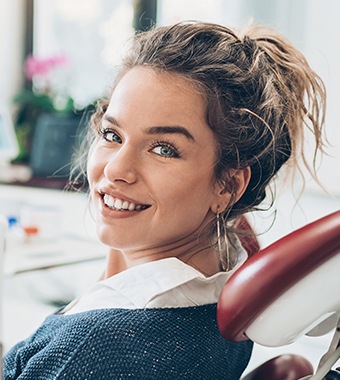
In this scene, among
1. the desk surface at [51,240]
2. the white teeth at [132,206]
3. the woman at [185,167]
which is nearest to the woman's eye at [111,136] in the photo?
the woman at [185,167]

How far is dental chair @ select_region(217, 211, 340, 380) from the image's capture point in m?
0.63

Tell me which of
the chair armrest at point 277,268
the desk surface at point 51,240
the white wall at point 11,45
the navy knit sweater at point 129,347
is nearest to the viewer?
the chair armrest at point 277,268

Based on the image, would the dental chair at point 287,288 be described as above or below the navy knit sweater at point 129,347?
above

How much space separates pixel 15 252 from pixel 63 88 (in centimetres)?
154

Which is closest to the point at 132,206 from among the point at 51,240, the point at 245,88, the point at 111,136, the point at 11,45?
the point at 111,136

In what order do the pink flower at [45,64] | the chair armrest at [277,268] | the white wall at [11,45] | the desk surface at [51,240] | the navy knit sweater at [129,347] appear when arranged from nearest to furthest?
the chair armrest at [277,268]
the navy knit sweater at [129,347]
the desk surface at [51,240]
the pink flower at [45,64]
the white wall at [11,45]

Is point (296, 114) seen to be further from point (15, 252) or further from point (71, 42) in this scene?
point (71, 42)

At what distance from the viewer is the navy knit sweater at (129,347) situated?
2.61 ft

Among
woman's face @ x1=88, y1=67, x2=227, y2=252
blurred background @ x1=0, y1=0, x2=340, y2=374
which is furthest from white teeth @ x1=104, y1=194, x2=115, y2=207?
blurred background @ x1=0, y1=0, x2=340, y2=374

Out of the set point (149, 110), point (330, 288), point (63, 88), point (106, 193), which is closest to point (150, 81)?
point (149, 110)

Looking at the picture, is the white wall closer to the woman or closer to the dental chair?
the woman

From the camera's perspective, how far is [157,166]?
36.3 inches

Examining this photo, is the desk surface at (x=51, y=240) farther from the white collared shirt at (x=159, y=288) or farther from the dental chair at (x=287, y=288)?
the dental chair at (x=287, y=288)

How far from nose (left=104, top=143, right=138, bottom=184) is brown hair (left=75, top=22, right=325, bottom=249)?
0.12 metres
